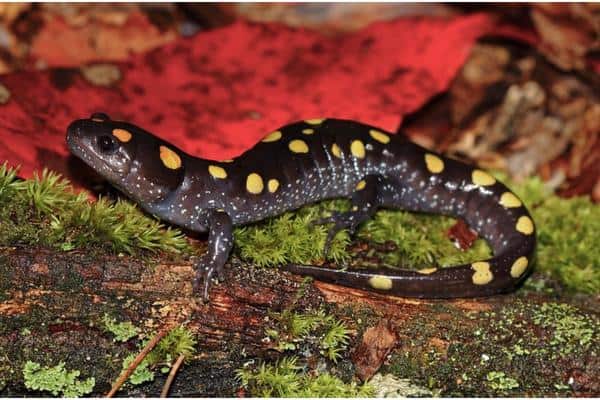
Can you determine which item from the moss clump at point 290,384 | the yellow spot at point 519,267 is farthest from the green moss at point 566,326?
the moss clump at point 290,384

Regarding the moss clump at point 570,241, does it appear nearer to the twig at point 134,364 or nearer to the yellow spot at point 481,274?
the yellow spot at point 481,274

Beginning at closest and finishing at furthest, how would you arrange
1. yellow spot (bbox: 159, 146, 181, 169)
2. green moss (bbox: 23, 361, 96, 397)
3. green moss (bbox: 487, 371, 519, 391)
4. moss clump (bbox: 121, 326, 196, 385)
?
green moss (bbox: 23, 361, 96, 397), moss clump (bbox: 121, 326, 196, 385), green moss (bbox: 487, 371, 519, 391), yellow spot (bbox: 159, 146, 181, 169)

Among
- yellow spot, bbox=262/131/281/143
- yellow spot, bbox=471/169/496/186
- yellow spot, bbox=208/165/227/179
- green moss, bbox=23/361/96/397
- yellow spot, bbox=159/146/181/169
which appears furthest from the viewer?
yellow spot, bbox=471/169/496/186

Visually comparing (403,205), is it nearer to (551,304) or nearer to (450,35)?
(551,304)

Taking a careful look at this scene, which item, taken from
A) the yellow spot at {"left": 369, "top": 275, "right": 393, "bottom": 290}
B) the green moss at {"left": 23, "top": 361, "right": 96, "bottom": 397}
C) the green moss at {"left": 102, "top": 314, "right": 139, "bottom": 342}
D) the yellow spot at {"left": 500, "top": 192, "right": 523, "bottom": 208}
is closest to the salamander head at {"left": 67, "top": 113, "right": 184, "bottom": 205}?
the green moss at {"left": 102, "top": 314, "right": 139, "bottom": 342}

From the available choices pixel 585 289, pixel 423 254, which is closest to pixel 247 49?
pixel 423 254

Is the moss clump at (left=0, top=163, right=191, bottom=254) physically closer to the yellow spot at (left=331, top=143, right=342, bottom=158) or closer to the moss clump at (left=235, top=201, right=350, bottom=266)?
the moss clump at (left=235, top=201, right=350, bottom=266)
